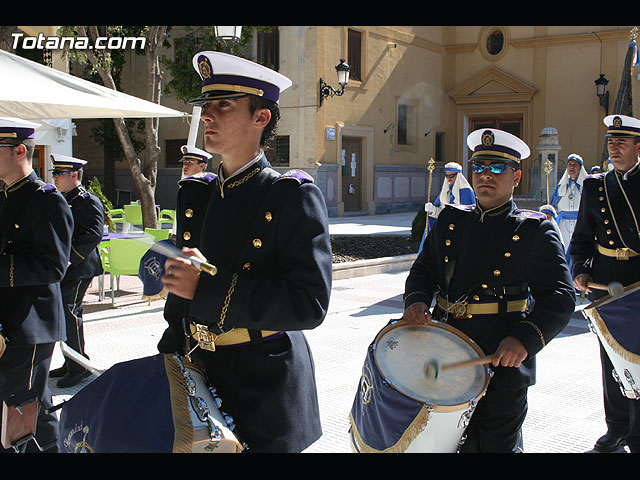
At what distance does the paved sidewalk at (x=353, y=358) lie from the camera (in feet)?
15.4

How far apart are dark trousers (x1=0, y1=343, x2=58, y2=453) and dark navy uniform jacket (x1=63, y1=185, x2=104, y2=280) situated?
244 centimetres

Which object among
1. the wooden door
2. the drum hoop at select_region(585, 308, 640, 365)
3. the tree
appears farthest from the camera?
the wooden door

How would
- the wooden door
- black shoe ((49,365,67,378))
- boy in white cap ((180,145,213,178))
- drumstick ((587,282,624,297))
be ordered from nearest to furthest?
drumstick ((587,282,624,297))
black shoe ((49,365,67,378))
boy in white cap ((180,145,213,178))
the wooden door

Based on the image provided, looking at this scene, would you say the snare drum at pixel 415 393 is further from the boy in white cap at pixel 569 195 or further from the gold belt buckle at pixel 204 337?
the boy in white cap at pixel 569 195

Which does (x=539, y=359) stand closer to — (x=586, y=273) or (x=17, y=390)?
(x=586, y=273)

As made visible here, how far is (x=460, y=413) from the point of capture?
2.80 m

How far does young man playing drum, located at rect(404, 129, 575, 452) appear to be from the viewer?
3.09 meters

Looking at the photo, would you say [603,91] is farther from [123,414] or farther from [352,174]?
[123,414]

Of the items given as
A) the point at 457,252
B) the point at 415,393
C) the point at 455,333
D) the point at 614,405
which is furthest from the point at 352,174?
the point at 415,393

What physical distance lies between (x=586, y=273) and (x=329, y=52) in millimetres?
19277

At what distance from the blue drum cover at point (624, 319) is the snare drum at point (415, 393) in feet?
3.49

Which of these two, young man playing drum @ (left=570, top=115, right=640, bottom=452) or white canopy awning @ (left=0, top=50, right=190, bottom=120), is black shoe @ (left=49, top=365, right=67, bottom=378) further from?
young man playing drum @ (left=570, top=115, right=640, bottom=452)

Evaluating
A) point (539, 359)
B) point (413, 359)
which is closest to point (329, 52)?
point (539, 359)

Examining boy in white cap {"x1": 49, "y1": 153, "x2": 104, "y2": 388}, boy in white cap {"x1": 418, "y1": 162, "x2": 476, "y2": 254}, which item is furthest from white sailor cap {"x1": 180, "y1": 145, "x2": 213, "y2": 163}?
boy in white cap {"x1": 418, "y1": 162, "x2": 476, "y2": 254}
